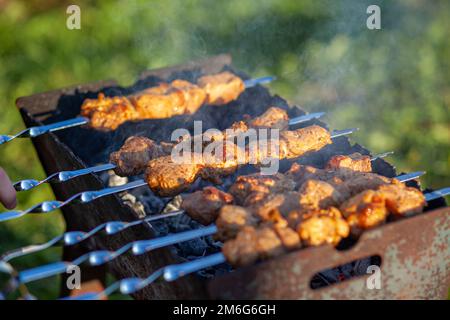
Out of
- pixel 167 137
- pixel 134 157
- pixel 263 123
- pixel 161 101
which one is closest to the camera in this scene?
pixel 134 157

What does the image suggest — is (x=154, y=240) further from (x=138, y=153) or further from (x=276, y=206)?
(x=138, y=153)

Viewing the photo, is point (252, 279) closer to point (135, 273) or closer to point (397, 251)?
point (397, 251)

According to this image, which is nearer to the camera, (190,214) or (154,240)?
(154,240)

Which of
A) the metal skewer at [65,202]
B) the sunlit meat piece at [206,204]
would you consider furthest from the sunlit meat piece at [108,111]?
the sunlit meat piece at [206,204]

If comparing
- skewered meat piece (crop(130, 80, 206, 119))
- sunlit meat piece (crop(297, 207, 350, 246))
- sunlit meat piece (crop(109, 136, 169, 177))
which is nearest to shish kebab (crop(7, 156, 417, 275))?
sunlit meat piece (crop(297, 207, 350, 246))

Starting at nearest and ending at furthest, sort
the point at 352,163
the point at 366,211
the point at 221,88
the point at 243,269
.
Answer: the point at 243,269
the point at 366,211
the point at 352,163
the point at 221,88

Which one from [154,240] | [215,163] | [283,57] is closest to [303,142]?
[215,163]

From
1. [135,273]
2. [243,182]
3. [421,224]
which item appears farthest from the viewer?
[135,273]
